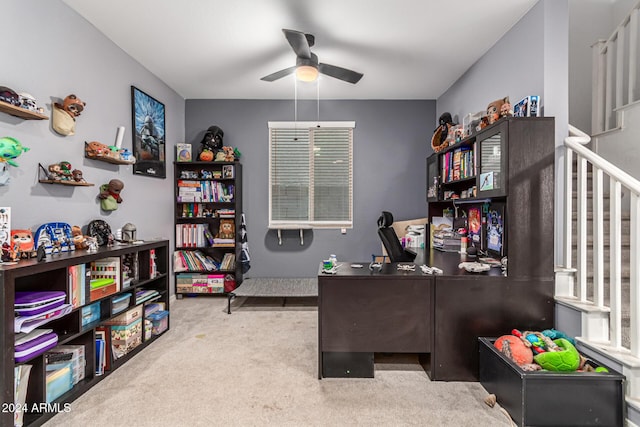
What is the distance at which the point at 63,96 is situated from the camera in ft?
7.35

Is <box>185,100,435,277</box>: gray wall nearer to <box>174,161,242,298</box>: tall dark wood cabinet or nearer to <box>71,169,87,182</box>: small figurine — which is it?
<box>174,161,242,298</box>: tall dark wood cabinet

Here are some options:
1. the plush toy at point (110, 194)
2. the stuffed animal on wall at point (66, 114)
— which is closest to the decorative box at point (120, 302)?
the plush toy at point (110, 194)

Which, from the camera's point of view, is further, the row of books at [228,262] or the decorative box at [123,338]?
the row of books at [228,262]

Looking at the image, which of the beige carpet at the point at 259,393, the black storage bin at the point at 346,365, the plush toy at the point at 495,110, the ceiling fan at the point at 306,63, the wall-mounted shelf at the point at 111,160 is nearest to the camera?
the beige carpet at the point at 259,393

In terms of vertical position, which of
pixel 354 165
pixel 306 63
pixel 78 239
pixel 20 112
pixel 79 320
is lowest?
pixel 79 320

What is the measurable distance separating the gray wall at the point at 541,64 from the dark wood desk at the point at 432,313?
1.58 feet

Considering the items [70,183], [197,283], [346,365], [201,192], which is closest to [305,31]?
[70,183]

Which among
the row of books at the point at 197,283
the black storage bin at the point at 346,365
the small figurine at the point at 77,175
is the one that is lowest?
the black storage bin at the point at 346,365

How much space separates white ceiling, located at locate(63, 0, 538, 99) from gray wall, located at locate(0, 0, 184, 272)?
0.21 m

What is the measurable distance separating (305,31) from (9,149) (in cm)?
222

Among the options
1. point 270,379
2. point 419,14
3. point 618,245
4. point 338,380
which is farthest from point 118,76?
point 618,245

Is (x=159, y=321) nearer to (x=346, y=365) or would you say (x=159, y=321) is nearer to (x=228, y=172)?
(x=346, y=365)

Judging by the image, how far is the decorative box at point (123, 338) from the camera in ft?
7.50

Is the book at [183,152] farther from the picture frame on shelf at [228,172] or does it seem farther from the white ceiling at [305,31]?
the white ceiling at [305,31]
